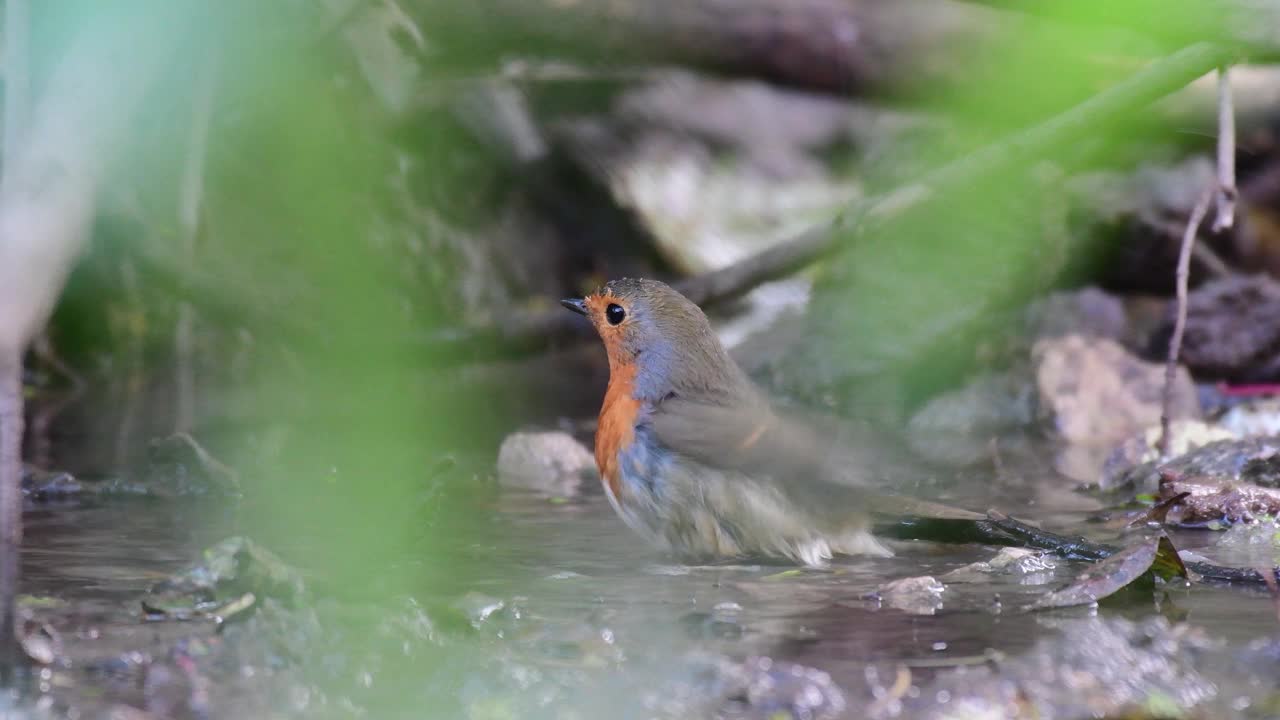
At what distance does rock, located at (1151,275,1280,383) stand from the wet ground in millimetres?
4734

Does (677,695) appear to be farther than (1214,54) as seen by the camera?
No

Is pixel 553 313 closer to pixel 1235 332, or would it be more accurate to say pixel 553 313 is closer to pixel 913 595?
pixel 1235 332

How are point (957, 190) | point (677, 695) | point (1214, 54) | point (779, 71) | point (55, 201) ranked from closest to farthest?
point (55, 201) → point (677, 695) → point (1214, 54) → point (957, 190) → point (779, 71)

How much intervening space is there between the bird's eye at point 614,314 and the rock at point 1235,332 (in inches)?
170

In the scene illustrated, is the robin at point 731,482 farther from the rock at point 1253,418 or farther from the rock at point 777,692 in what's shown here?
the rock at point 1253,418

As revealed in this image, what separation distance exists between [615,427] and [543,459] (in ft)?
4.93

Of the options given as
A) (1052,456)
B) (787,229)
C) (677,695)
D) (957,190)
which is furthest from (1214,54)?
(787,229)

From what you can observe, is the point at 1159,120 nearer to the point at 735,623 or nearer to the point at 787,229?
the point at 787,229

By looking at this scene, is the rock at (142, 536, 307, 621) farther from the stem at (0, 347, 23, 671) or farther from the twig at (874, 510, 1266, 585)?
the twig at (874, 510, 1266, 585)

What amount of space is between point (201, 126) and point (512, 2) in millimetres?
1580

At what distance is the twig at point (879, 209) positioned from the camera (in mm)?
6031

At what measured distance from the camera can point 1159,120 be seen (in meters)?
10.1

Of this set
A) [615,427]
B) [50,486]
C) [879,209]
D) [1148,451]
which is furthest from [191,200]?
[1148,451]

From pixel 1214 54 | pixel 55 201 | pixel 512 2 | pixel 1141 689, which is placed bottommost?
Result: pixel 1141 689
